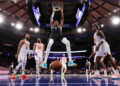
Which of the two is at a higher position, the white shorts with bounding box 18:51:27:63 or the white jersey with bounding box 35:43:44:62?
the white jersey with bounding box 35:43:44:62

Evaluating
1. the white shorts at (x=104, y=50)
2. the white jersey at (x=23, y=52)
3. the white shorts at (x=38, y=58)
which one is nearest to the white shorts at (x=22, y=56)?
the white jersey at (x=23, y=52)

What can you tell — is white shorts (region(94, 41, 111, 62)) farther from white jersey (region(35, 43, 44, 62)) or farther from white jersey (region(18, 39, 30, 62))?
white jersey (region(35, 43, 44, 62))

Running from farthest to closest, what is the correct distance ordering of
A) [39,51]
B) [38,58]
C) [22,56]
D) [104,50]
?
[39,51] → [38,58] → [22,56] → [104,50]

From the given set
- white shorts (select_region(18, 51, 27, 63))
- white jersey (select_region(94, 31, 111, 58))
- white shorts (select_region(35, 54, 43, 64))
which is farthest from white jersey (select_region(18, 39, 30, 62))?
white jersey (select_region(94, 31, 111, 58))

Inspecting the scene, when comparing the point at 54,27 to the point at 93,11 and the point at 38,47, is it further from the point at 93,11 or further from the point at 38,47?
the point at 93,11

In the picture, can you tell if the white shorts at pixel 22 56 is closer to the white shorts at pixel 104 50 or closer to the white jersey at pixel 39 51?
the white jersey at pixel 39 51

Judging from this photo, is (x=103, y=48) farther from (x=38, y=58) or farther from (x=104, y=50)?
(x=38, y=58)

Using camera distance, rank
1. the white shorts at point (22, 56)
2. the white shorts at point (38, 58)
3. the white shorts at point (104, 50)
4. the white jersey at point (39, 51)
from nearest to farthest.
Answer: the white shorts at point (104, 50) < the white shorts at point (22, 56) < the white shorts at point (38, 58) < the white jersey at point (39, 51)

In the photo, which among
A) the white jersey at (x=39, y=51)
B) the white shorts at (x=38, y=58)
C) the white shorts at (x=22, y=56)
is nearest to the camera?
the white shorts at (x=22, y=56)

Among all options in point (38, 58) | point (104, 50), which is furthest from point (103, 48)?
point (38, 58)

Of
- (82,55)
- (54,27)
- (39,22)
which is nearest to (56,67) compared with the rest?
(54,27)

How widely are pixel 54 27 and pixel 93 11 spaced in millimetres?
13297

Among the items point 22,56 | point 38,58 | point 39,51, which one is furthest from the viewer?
point 39,51

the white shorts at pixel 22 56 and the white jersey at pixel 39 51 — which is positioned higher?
the white jersey at pixel 39 51
